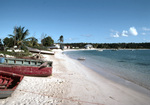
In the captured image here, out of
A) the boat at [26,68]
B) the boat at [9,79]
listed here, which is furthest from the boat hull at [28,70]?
the boat at [9,79]

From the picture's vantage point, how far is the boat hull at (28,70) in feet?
28.1

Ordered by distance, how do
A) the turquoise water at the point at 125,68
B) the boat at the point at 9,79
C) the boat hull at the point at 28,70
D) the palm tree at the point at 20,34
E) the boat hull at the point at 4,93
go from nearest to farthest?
the boat hull at the point at 4,93, the boat at the point at 9,79, the boat hull at the point at 28,70, the turquoise water at the point at 125,68, the palm tree at the point at 20,34

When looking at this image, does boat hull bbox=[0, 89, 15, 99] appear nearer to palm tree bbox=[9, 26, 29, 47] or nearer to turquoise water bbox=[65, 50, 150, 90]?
turquoise water bbox=[65, 50, 150, 90]

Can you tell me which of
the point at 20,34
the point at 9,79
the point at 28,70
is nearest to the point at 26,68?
the point at 28,70

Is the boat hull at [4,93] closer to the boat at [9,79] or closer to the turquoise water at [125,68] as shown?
the boat at [9,79]

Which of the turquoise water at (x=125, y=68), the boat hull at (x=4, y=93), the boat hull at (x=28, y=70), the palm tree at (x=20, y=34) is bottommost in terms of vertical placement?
the turquoise water at (x=125, y=68)

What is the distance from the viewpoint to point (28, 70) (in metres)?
9.02

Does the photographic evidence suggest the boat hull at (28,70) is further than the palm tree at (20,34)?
No

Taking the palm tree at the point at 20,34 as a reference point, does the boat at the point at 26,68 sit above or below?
below

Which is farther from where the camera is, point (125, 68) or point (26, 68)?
point (125, 68)

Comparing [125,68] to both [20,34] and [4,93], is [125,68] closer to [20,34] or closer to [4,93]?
[4,93]

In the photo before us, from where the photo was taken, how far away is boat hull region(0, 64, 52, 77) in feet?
28.1

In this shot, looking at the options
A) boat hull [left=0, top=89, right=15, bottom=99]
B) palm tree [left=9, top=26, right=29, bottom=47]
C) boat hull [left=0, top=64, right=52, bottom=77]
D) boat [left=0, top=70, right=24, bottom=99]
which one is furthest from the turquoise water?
palm tree [left=9, top=26, right=29, bottom=47]

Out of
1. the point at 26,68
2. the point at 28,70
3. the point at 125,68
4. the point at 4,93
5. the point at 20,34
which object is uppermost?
the point at 20,34
